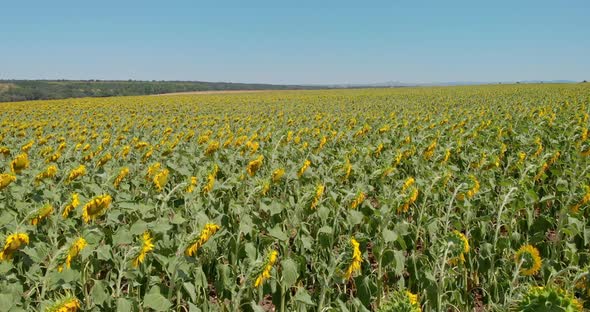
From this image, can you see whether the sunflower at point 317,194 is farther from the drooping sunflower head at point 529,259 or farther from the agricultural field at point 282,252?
the drooping sunflower head at point 529,259

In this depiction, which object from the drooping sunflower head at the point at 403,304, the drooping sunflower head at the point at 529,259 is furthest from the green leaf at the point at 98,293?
the drooping sunflower head at the point at 529,259

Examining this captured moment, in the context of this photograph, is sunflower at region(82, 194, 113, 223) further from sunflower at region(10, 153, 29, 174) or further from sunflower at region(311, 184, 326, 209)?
sunflower at region(10, 153, 29, 174)

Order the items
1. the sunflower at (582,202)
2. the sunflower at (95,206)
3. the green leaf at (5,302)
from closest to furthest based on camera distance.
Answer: the green leaf at (5,302) < the sunflower at (95,206) < the sunflower at (582,202)

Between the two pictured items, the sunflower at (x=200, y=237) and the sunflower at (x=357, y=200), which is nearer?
the sunflower at (x=200, y=237)

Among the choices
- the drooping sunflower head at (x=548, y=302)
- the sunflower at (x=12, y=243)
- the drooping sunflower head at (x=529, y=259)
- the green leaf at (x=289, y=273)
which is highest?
the drooping sunflower head at (x=548, y=302)

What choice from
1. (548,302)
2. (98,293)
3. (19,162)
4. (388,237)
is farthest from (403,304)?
(19,162)

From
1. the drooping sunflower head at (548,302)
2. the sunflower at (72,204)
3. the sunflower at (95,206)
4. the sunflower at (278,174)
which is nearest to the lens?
the drooping sunflower head at (548,302)

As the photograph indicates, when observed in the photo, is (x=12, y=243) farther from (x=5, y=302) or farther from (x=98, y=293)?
(x=98, y=293)

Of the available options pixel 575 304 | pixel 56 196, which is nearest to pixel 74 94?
pixel 56 196

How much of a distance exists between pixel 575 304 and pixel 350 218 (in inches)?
91.3

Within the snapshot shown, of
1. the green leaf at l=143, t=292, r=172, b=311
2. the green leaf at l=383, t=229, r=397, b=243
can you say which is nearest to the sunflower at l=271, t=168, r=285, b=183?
the green leaf at l=383, t=229, r=397, b=243

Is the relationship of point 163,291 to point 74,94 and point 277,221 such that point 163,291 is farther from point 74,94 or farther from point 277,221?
point 74,94

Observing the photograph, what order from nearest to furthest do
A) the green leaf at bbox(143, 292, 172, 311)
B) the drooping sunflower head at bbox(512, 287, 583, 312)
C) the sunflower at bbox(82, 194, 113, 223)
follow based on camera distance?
1. the drooping sunflower head at bbox(512, 287, 583, 312)
2. the green leaf at bbox(143, 292, 172, 311)
3. the sunflower at bbox(82, 194, 113, 223)

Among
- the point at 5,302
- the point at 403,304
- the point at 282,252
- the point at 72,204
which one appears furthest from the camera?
the point at 282,252
